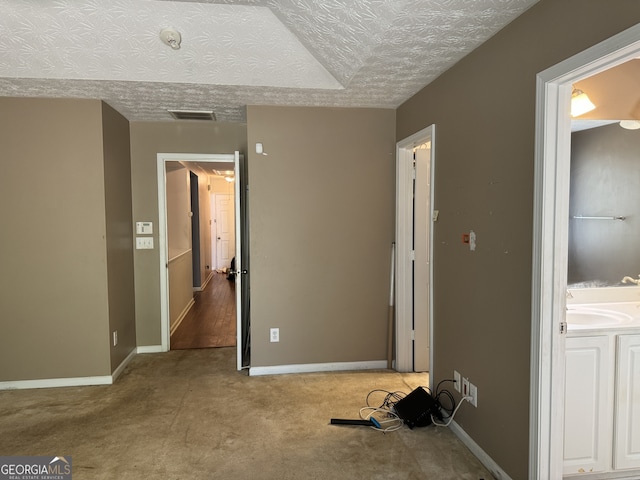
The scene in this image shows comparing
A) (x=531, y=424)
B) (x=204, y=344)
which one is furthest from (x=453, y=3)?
(x=204, y=344)

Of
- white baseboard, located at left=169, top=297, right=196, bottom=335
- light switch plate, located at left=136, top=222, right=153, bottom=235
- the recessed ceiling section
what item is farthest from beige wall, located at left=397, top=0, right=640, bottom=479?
white baseboard, located at left=169, top=297, right=196, bottom=335

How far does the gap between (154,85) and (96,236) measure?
4.38ft

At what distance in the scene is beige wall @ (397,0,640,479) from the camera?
1686 mm

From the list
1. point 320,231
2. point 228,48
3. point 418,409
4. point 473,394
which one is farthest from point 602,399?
point 228,48

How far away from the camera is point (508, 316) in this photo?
196 centimetres

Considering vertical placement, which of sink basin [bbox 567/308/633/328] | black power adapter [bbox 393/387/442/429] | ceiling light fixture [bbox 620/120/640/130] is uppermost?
ceiling light fixture [bbox 620/120/640/130]

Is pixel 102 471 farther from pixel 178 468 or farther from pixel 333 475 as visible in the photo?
pixel 333 475

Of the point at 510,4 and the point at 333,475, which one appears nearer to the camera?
the point at 510,4

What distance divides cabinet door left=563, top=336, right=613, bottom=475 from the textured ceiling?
166 centimetres

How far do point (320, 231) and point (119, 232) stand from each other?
1.83 m

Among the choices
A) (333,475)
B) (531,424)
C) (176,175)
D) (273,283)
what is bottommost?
(333,475)

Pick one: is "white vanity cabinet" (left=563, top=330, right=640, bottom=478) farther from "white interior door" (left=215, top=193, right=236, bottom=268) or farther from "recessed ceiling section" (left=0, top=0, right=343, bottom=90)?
"white interior door" (left=215, top=193, right=236, bottom=268)

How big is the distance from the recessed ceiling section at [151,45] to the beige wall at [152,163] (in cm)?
126

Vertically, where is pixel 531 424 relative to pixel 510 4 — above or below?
below
